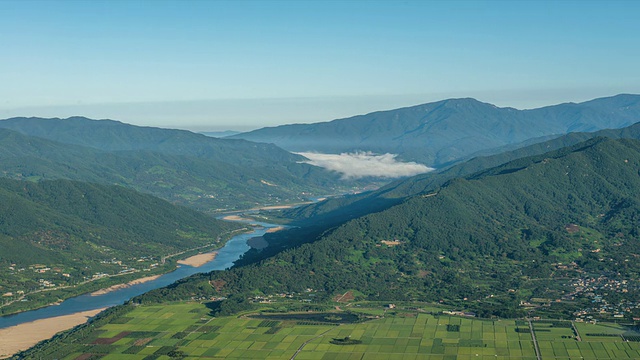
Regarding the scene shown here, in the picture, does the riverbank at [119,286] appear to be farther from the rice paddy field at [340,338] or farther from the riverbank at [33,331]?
the rice paddy field at [340,338]

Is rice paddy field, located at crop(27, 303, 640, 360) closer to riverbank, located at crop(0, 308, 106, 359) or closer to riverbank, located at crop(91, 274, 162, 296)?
riverbank, located at crop(0, 308, 106, 359)

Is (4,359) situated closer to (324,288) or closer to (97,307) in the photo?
(97,307)

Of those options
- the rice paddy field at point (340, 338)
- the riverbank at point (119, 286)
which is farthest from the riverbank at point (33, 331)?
the riverbank at point (119, 286)

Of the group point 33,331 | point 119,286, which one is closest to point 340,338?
point 33,331

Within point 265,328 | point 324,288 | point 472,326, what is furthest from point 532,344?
point 324,288

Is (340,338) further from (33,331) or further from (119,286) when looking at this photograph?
(119,286)

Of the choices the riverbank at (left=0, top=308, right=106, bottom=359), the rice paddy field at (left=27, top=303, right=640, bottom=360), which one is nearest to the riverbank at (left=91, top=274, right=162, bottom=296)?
the riverbank at (left=0, top=308, right=106, bottom=359)
